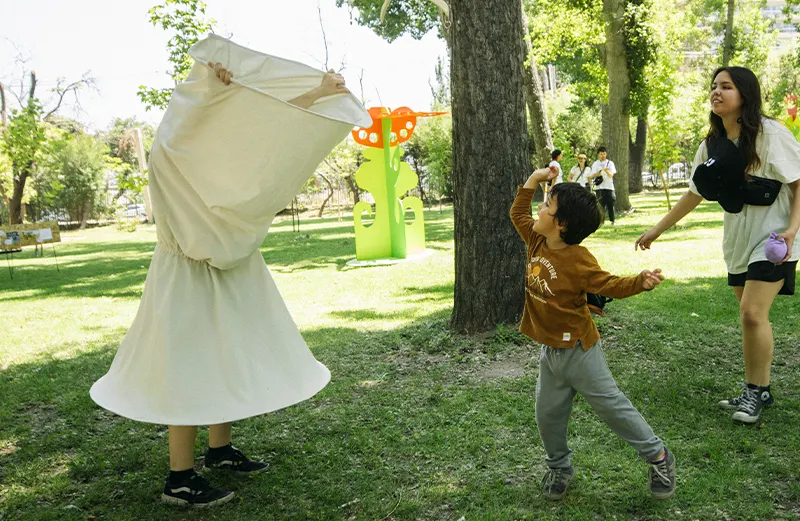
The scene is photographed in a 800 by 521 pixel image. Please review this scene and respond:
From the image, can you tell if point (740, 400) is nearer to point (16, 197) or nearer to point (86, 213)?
point (16, 197)

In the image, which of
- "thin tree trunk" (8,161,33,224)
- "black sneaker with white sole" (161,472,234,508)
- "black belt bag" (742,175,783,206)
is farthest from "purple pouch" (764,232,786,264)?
"thin tree trunk" (8,161,33,224)

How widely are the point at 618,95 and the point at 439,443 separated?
18.5 metres

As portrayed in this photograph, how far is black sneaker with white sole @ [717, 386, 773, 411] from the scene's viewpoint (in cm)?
402

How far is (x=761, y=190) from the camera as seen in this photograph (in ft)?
12.6

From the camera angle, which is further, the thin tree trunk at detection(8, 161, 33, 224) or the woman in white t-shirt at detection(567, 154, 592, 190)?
the thin tree trunk at detection(8, 161, 33, 224)

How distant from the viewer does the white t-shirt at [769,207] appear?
379 centimetres

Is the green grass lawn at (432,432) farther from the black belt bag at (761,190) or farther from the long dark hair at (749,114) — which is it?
the long dark hair at (749,114)

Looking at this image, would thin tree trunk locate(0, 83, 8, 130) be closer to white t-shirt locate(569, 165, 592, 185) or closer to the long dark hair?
white t-shirt locate(569, 165, 592, 185)

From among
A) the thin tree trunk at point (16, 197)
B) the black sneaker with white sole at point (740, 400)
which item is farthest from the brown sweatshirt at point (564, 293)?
the thin tree trunk at point (16, 197)

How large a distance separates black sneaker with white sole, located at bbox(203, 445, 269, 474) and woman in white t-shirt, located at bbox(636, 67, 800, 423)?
2.43m

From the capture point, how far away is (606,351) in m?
5.48

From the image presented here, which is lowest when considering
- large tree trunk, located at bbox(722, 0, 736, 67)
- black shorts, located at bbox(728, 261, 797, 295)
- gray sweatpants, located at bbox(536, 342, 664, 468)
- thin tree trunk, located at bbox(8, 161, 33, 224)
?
gray sweatpants, located at bbox(536, 342, 664, 468)

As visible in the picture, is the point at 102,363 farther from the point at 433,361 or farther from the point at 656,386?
the point at 656,386

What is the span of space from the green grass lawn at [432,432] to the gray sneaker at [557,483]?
6 centimetres
